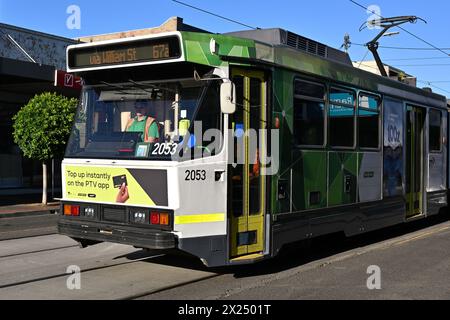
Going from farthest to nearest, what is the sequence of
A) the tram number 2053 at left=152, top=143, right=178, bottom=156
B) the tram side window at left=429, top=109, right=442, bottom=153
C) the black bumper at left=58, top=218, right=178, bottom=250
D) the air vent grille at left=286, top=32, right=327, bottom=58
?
the tram side window at left=429, top=109, right=442, bottom=153
the air vent grille at left=286, top=32, right=327, bottom=58
the tram number 2053 at left=152, top=143, right=178, bottom=156
the black bumper at left=58, top=218, right=178, bottom=250

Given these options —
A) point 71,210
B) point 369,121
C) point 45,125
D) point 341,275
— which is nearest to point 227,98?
point 71,210

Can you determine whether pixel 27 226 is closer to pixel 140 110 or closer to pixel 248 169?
pixel 140 110

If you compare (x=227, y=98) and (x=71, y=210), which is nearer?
(x=227, y=98)

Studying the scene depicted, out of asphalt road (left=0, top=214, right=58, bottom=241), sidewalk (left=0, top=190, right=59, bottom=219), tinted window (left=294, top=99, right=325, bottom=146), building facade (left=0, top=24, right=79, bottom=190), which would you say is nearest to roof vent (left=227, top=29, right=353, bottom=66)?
tinted window (left=294, top=99, right=325, bottom=146)

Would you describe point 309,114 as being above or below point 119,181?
above

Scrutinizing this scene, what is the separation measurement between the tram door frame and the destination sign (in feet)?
21.1

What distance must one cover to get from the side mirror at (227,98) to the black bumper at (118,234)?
61.1 inches

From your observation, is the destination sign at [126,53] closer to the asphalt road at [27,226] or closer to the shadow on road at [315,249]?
the shadow on road at [315,249]

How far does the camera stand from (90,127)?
7113 mm

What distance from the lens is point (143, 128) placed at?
6.64 meters

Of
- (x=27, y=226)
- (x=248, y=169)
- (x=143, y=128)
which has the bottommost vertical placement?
(x=27, y=226)

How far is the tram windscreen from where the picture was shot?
6.38m

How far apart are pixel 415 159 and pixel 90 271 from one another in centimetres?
728

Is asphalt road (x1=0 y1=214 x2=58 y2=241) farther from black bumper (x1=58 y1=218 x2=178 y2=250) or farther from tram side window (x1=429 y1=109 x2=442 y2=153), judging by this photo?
tram side window (x1=429 y1=109 x2=442 y2=153)
